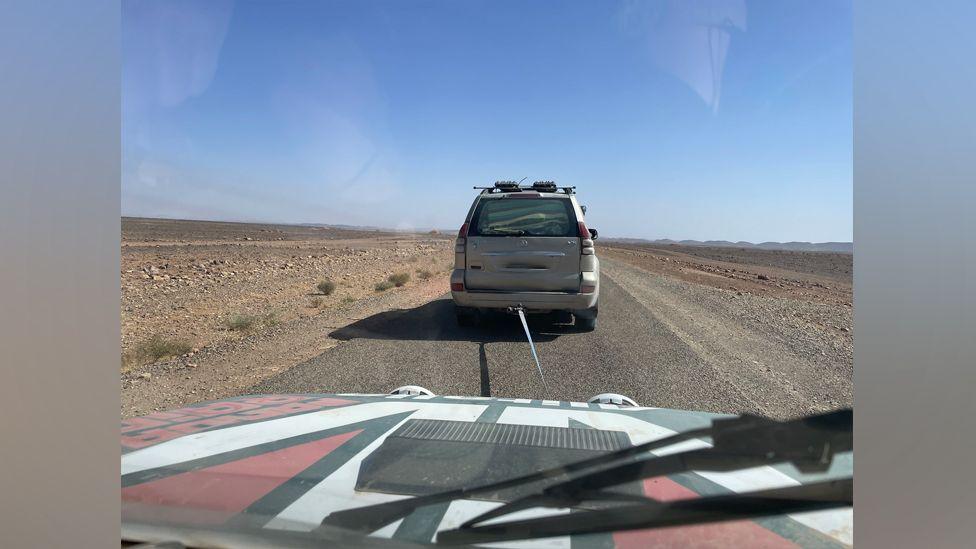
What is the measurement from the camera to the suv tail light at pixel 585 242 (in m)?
6.85

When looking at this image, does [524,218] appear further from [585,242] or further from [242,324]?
→ [242,324]

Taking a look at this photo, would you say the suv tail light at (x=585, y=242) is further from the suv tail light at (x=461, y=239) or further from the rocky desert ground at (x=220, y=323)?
the rocky desert ground at (x=220, y=323)

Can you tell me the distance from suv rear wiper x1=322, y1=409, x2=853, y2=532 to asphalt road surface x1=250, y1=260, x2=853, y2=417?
244cm

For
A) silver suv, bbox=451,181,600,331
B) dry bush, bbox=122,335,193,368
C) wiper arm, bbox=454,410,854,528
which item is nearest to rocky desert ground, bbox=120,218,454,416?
dry bush, bbox=122,335,193,368

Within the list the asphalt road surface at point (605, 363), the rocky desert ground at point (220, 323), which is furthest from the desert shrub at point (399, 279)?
the asphalt road surface at point (605, 363)

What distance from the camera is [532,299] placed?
6.89 m

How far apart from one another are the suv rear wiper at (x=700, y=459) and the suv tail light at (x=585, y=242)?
5.30 m

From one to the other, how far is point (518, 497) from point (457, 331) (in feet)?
19.9

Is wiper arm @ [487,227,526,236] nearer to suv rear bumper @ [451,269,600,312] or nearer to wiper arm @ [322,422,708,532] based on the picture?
suv rear bumper @ [451,269,600,312]

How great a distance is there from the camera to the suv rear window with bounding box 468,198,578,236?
700 cm

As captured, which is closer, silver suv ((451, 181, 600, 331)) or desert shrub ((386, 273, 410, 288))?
silver suv ((451, 181, 600, 331))

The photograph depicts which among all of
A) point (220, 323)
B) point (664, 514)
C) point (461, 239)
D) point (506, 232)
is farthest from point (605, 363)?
point (220, 323)

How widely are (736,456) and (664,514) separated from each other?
0.25m
